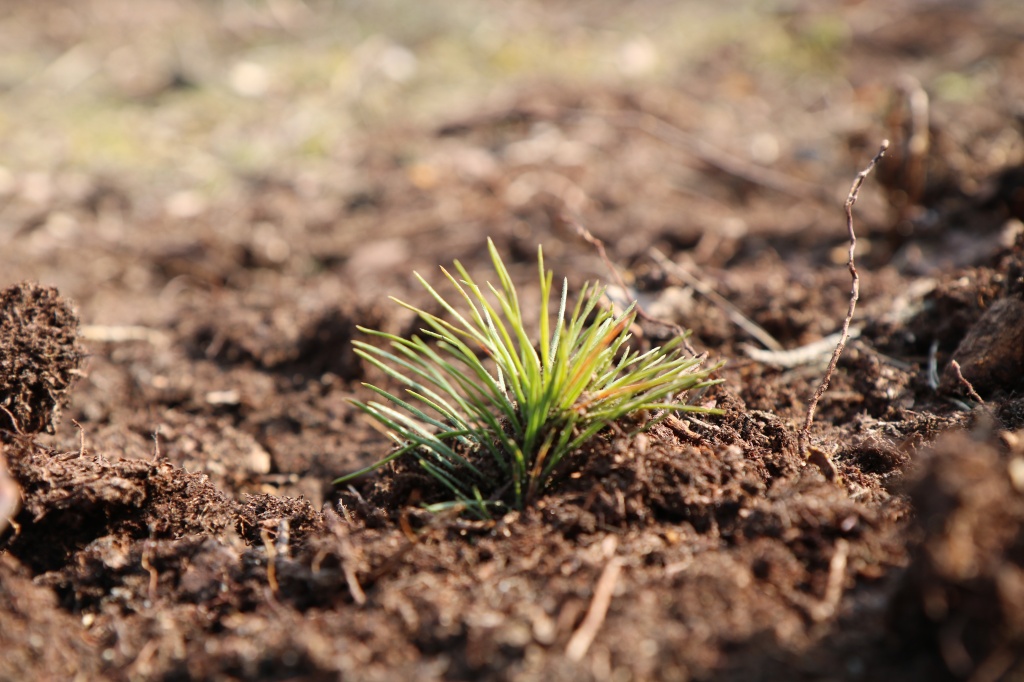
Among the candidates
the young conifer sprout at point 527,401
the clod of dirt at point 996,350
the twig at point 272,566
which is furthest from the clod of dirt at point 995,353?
the twig at point 272,566

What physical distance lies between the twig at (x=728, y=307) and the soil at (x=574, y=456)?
25 millimetres

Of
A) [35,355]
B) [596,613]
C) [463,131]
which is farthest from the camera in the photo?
[463,131]

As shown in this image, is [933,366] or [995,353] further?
[933,366]

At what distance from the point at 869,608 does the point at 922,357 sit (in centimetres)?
126

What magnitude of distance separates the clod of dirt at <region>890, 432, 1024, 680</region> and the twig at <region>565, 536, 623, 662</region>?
0.45 m

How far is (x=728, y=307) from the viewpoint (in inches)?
104

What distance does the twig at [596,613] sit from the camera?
1197mm

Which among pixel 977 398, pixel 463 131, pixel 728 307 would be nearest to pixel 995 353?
pixel 977 398

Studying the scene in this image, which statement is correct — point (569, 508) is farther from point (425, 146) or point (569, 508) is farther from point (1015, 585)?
point (425, 146)

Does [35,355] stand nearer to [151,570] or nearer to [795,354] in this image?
[151,570]

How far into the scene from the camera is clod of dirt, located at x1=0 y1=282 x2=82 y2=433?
71.1 inches

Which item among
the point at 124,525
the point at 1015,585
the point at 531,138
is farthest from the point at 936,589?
the point at 531,138

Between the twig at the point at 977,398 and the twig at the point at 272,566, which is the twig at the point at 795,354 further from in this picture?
the twig at the point at 272,566

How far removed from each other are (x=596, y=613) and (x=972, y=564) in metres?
0.54
